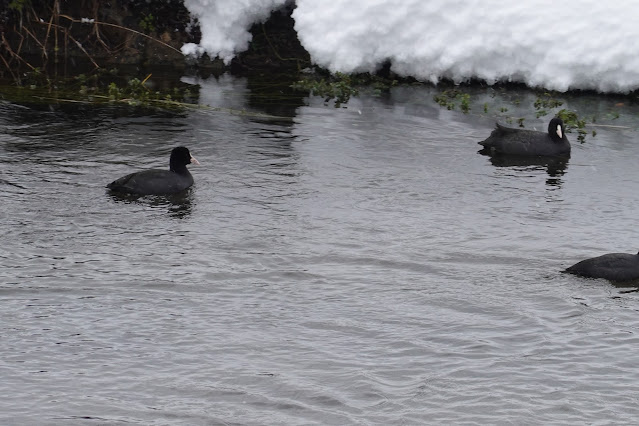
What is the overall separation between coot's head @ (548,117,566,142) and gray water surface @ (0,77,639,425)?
20.1 inches

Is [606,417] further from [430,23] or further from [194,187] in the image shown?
[430,23]

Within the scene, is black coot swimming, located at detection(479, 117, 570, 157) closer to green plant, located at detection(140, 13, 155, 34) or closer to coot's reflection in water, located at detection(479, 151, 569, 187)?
coot's reflection in water, located at detection(479, 151, 569, 187)

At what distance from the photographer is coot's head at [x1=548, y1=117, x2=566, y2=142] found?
653 inches

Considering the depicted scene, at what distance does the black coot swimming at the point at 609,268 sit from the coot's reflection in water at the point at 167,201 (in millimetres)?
4770

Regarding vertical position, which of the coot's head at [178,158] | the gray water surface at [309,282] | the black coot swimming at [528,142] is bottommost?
the gray water surface at [309,282]

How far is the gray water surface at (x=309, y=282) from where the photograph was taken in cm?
826

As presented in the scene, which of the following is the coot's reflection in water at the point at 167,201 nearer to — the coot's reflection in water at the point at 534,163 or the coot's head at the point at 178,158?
the coot's head at the point at 178,158

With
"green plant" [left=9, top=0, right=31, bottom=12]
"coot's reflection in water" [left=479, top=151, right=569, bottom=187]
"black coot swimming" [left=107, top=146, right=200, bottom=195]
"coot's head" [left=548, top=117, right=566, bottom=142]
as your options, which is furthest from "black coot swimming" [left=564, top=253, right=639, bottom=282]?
"green plant" [left=9, top=0, right=31, bottom=12]

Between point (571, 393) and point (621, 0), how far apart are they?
44.9 ft

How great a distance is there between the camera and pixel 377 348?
916 cm

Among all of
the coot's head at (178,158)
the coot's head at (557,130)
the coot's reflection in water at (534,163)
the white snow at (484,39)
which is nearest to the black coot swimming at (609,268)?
the coot's reflection in water at (534,163)

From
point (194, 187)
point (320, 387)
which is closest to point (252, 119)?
point (194, 187)

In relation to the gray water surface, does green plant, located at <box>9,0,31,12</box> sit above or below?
above

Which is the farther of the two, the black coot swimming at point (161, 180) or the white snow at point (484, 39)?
→ the white snow at point (484, 39)
